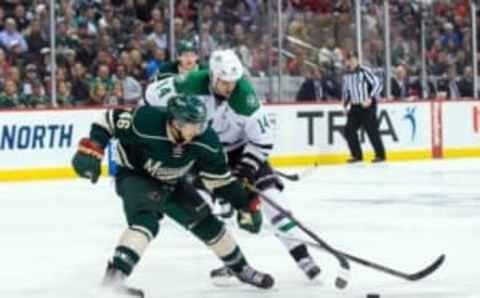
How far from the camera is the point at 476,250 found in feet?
24.1

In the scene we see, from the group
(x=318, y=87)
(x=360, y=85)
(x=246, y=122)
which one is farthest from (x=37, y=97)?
(x=246, y=122)

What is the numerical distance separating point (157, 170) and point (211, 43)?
30.7 feet

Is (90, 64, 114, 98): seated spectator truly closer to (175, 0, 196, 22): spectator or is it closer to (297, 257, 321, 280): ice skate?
(175, 0, 196, 22): spectator

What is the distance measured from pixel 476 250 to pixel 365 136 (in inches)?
353

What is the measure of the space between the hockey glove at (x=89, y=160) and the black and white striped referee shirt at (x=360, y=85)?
33.2ft

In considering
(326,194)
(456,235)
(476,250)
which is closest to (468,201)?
(326,194)

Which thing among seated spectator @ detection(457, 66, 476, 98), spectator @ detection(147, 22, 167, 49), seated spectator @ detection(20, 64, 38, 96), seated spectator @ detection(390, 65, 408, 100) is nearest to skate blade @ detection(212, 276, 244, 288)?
seated spectator @ detection(20, 64, 38, 96)

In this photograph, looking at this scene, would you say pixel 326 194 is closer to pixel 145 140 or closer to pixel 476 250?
pixel 476 250

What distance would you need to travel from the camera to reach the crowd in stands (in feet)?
44.5

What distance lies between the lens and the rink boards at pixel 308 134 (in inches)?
524

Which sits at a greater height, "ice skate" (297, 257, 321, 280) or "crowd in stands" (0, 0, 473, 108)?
"crowd in stands" (0, 0, 473, 108)

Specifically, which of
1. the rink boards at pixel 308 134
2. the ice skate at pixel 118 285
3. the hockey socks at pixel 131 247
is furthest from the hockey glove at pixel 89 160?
the rink boards at pixel 308 134

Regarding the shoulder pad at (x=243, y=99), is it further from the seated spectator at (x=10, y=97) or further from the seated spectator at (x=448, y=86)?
the seated spectator at (x=448, y=86)

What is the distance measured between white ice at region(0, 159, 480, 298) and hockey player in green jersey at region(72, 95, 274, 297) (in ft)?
1.32
